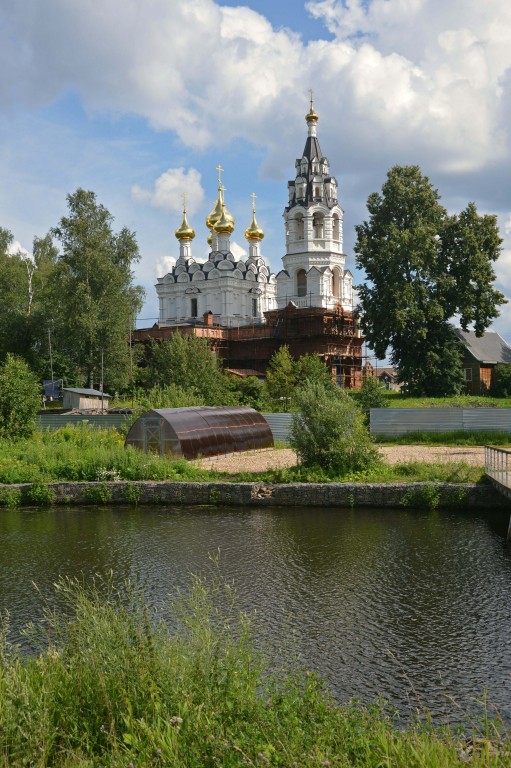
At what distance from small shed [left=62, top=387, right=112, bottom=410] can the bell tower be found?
2363 cm

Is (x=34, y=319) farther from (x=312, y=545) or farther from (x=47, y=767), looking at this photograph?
(x=47, y=767)

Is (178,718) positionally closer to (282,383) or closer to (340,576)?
(340,576)

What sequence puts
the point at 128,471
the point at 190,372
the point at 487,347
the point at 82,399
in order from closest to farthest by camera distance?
the point at 128,471
the point at 190,372
the point at 82,399
the point at 487,347

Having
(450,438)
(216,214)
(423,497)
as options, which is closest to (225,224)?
(216,214)

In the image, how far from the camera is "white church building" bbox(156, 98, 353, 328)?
6266cm

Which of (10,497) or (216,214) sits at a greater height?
(216,214)

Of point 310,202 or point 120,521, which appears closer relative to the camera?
point 120,521

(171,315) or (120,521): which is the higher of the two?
(171,315)

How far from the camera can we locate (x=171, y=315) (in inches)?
2894

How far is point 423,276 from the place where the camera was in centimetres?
4156

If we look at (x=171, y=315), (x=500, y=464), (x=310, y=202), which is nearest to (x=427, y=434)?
(x=500, y=464)

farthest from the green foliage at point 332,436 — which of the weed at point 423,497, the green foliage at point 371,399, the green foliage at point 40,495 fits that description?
the green foliage at point 371,399

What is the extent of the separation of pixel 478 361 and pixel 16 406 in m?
31.2

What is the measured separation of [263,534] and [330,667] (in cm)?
782
